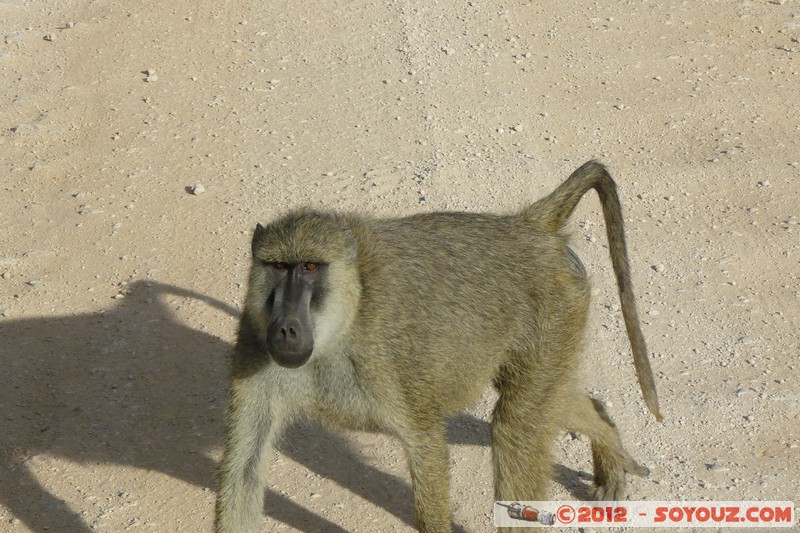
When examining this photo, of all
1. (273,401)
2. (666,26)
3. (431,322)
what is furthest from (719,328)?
(666,26)

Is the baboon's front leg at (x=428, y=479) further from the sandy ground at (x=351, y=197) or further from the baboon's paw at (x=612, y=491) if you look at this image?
the baboon's paw at (x=612, y=491)

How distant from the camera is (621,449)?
4.99 metres

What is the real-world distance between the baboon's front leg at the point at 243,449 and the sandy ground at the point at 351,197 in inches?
28.0

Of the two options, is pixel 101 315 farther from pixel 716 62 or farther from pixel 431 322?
pixel 716 62

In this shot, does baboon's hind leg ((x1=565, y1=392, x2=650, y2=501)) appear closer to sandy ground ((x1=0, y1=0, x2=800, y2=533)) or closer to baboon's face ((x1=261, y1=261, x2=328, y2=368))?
sandy ground ((x1=0, y1=0, x2=800, y2=533))

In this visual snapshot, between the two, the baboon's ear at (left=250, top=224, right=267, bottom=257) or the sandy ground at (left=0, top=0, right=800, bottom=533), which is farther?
the sandy ground at (left=0, top=0, right=800, bottom=533)

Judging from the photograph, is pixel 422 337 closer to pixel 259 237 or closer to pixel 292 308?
pixel 292 308

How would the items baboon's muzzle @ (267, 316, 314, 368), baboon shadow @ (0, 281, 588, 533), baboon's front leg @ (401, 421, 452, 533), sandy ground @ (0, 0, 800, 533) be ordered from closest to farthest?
baboon's muzzle @ (267, 316, 314, 368)
baboon's front leg @ (401, 421, 452, 533)
baboon shadow @ (0, 281, 588, 533)
sandy ground @ (0, 0, 800, 533)

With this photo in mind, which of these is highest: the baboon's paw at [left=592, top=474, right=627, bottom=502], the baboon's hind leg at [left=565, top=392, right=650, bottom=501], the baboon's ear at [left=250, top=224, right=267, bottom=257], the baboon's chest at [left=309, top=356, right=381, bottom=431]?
the baboon's ear at [left=250, top=224, right=267, bottom=257]

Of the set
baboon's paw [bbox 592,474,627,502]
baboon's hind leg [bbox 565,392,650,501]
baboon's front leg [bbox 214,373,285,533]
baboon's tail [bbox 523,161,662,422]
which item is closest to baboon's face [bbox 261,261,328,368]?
baboon's front leg [bbox 214,373,285,533]

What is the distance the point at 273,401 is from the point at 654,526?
6.46 feet

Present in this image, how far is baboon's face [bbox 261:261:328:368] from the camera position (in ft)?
12.5

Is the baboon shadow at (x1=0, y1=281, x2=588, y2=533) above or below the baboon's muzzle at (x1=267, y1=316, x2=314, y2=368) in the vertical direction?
below

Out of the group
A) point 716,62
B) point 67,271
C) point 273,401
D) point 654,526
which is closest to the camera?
point 273,401
